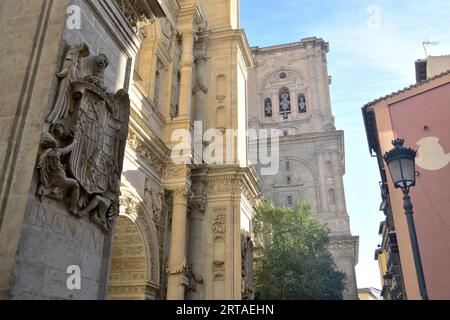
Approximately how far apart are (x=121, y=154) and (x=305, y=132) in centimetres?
4327

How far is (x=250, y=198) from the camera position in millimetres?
19266

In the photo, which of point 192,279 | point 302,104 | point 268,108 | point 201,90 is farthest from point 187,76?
point 268,108

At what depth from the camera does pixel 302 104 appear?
166ft

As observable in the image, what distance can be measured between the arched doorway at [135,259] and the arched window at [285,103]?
38.2m

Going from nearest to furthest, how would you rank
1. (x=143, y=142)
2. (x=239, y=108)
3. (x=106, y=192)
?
(x=106, y=192) < (x=143, y=142) < (x=239, y=108)

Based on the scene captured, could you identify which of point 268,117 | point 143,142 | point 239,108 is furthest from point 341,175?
point 143,142

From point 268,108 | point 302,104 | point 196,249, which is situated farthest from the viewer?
point 268,108

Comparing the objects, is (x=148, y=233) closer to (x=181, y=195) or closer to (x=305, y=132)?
(x=181, y=195)

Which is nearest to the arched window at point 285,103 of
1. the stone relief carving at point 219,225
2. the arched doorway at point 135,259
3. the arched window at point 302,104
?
the arched window at point 302,104

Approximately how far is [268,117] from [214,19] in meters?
30.3

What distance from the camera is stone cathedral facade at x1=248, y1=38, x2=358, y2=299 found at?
4253 centimetres

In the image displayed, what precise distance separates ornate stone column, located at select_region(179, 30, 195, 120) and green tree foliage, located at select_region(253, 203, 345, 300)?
9590 mm
